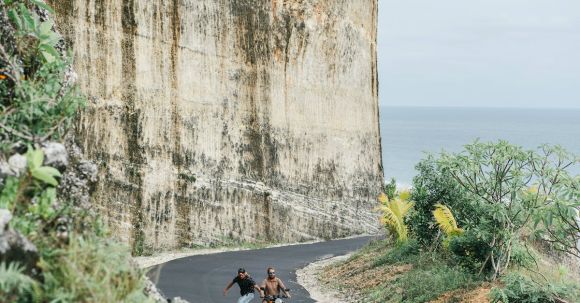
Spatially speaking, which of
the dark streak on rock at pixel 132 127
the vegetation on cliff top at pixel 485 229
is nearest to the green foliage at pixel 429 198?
the vegetation on cliff top at pixel 485 229

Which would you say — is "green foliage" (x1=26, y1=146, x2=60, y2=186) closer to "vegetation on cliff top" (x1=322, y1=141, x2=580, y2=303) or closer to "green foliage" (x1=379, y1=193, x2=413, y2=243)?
"vegetation on cliff top" (x1=322, y1=141, x2=580, y2=303)

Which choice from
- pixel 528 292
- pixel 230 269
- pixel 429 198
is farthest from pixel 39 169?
pixel 230 269

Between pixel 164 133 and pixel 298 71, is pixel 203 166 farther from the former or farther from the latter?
pixel 298 71

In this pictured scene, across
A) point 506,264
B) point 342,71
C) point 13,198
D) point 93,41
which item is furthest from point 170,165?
point 13,198

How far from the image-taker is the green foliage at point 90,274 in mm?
5621

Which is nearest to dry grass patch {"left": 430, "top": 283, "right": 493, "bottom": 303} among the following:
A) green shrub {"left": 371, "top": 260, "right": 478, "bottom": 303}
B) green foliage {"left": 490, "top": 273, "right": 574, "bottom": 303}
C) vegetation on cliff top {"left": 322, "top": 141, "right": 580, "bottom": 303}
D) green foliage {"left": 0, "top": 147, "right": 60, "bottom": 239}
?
vegetation on cliff top {"left": 322, "top": 141, "right": 580, "bottom": 303}

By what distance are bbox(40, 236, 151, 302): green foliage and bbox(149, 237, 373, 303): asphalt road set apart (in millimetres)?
8512

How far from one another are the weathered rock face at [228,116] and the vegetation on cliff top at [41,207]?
13971mm

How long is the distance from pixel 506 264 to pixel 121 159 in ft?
41.9

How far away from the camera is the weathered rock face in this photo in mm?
22797

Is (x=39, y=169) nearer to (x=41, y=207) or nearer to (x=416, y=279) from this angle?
(x=41, y=207)

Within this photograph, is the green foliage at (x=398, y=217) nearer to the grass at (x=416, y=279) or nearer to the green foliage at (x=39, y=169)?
the grass at (x=416, y=279)

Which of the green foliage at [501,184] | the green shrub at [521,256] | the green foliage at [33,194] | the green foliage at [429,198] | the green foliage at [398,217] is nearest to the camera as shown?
the green foliage at [33,194]

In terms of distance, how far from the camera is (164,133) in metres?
24.1
